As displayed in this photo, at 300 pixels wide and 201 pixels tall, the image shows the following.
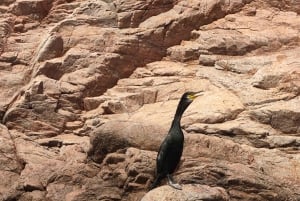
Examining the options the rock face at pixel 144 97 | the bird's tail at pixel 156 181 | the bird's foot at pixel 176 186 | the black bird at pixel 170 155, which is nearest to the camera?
the bird's foot at pixel 176 186

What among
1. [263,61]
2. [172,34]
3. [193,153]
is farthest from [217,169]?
[172,34]

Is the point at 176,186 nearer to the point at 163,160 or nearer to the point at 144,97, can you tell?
the point at 163,160

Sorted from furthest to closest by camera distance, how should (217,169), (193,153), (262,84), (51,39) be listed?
(51,39)
(262,84)
(193,153)
(217,169)

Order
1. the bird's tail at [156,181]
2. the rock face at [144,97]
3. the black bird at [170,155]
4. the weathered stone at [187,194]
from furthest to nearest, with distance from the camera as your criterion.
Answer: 1. the rock face at [144,97]
2. the bird's tail at [156,181]
3. the black bird at [170,155]
4. the weathered stone at [187,194]

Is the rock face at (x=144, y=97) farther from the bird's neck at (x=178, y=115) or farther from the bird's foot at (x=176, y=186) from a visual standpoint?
the bird's neck at (x=178, y=115)

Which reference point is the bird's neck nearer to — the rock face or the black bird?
the black bird

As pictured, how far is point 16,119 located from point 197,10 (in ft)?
20.4

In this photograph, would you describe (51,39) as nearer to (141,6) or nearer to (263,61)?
(141,6)

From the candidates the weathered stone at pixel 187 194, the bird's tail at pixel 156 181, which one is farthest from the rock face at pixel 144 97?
the bird's tail at pixel 156 181

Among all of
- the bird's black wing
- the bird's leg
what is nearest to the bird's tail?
the bird's black wing

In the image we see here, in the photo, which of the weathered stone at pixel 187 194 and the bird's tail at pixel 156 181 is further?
the bird's tail at pixel 156 181

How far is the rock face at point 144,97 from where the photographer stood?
13.8m

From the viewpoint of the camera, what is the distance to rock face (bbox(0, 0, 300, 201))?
45.3 ft

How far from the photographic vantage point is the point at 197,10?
66.2 feet
